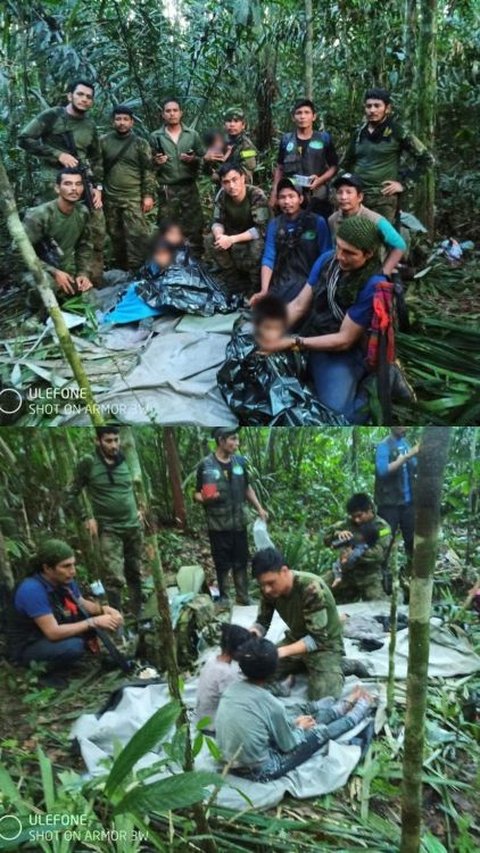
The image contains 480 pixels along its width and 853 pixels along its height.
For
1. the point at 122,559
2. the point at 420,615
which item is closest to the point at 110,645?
the point at 122,559

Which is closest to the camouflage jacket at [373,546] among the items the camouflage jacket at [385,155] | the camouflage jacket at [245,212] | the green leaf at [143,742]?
the green leaf at [143,742]

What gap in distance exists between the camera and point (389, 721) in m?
2.26

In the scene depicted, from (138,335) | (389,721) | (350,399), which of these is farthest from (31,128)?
(389,721)

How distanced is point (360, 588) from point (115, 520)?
73cm

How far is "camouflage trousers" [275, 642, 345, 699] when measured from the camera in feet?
7.50

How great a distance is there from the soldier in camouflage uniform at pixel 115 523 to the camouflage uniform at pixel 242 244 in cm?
A: 71

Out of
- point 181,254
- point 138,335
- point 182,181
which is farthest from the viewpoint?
point 182,181

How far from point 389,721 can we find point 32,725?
1040mm

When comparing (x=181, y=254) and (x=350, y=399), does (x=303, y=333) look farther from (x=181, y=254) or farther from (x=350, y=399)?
(x=181, y=254)

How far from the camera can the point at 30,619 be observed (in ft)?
7.74

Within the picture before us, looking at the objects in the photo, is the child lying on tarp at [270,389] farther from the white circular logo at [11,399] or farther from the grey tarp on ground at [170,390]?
the white circular logo at [11,399]

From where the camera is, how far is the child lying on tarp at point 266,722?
2244mm

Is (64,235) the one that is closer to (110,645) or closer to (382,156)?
(382,156)

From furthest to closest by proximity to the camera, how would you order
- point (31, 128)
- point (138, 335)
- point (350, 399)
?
point (31, 128) < point (138, 335) < point (350, 399)
